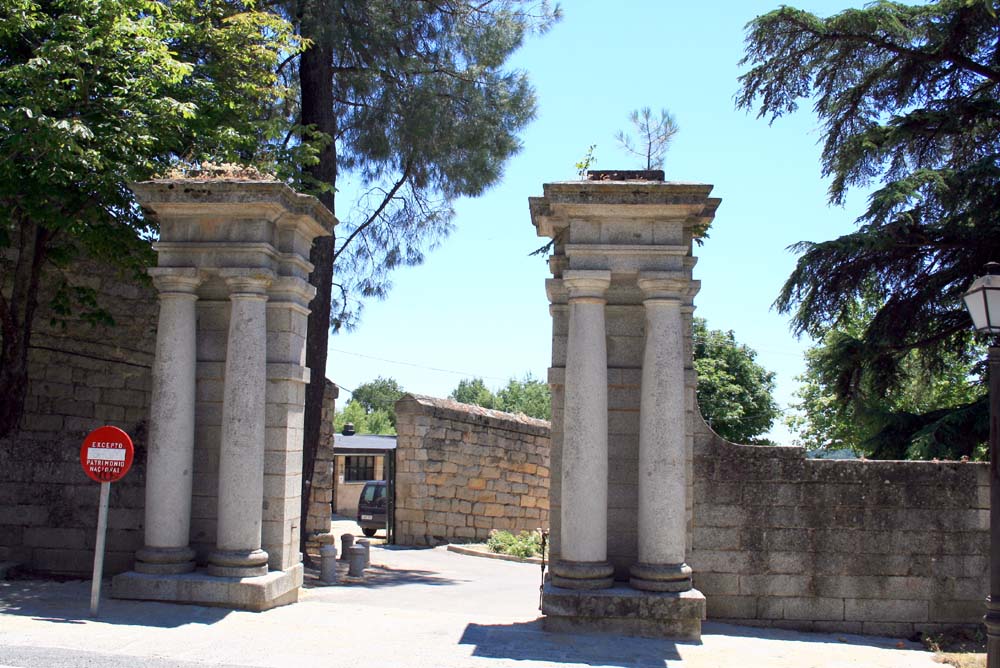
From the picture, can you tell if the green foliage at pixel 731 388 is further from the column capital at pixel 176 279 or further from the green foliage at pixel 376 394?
the green foliage at pixel 376 394

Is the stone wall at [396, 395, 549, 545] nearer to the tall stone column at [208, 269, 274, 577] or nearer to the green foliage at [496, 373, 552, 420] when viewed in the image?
the tall stone column at [208, 269, 274, 577]

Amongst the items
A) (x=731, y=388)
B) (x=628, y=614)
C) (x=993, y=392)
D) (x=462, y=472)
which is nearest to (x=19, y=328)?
(x=628, y=614)

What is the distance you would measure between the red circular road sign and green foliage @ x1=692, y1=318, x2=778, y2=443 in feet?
80.8

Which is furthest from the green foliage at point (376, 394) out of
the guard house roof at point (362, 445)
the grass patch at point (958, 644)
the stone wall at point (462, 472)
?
the grass patch at point (958, 644)

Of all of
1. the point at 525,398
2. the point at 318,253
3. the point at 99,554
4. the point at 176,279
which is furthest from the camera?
the point at 525,398

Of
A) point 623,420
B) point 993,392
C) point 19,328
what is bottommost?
point 623,420

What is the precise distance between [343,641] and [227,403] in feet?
8.70

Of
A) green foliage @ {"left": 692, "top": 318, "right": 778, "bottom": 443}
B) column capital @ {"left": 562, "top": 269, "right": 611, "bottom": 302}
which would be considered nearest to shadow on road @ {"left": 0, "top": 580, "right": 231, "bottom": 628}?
column capital @ {"left": 562, "top": 269, "right": 611, "bottom": 302}

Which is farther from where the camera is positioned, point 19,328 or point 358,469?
point 358,469

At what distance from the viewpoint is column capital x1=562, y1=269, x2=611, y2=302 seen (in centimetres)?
866

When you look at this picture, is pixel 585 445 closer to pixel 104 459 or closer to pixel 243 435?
pixel 243 435

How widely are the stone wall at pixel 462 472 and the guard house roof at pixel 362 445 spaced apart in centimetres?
1117

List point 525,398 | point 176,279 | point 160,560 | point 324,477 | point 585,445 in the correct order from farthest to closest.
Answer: point 525,398 → point 324,477 → point 176,279 → point 160,560 → point 585,445

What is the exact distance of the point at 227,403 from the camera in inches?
353
